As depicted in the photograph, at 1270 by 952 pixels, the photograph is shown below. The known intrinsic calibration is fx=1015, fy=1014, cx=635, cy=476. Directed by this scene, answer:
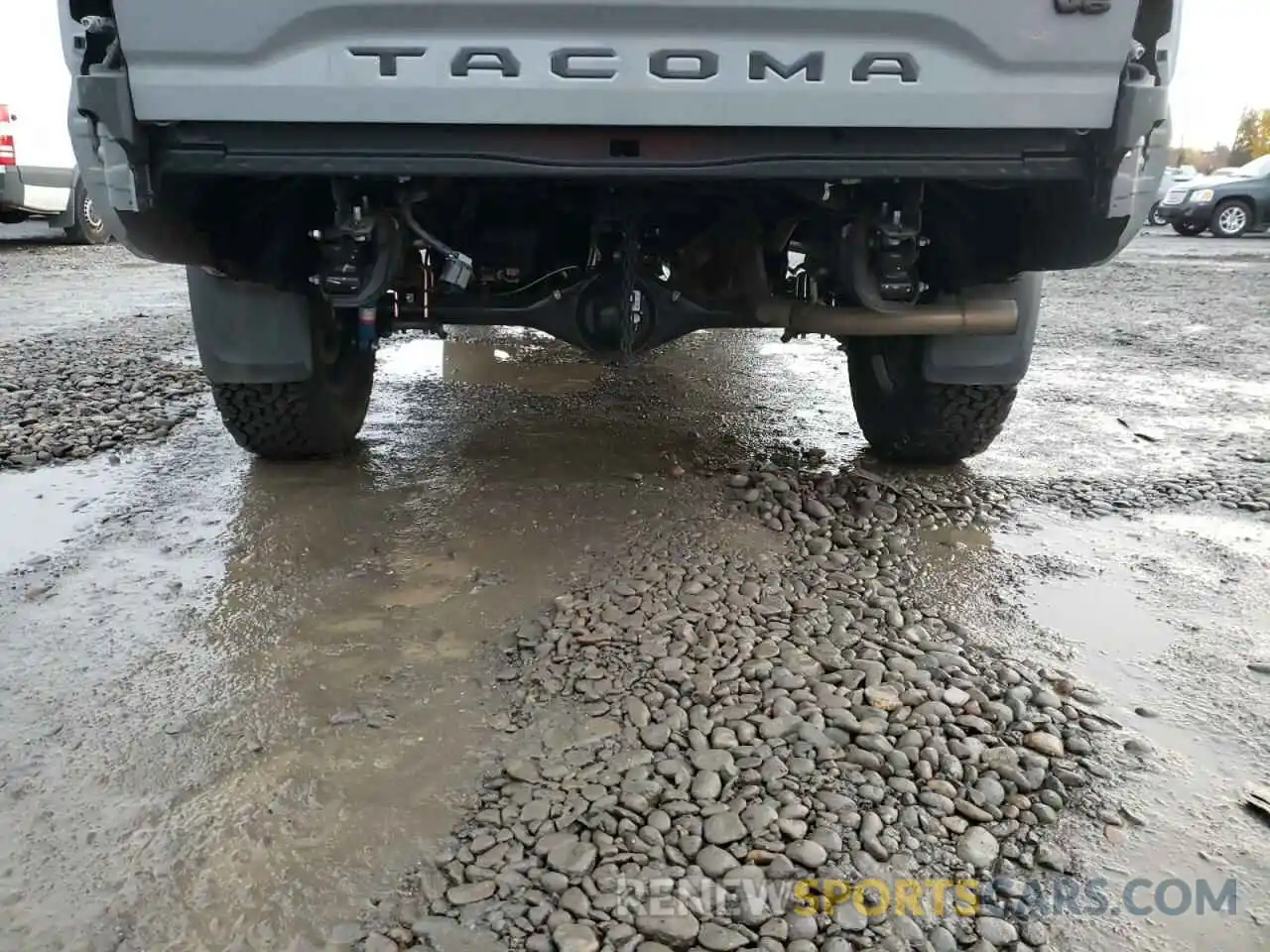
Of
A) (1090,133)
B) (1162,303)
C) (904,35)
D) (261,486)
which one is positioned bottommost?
(1162,303)

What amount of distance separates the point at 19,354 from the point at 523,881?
17.0 ft

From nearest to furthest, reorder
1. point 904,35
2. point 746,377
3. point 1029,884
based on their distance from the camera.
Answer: point 1029,884 < point 904,35 < point 746,377

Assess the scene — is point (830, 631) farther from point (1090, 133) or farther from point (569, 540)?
point (1090, 133)

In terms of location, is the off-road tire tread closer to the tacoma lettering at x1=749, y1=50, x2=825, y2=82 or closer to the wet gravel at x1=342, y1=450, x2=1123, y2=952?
the wet gravel at x1=342, y1=450, x2=1123, y2=952

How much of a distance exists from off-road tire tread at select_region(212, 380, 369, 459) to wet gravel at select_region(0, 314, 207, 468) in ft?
2.38

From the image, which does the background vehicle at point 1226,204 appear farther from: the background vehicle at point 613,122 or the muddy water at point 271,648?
the background vehicle at point 613,122

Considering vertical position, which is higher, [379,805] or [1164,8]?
[1164,8]

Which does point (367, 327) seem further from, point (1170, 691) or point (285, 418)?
point (1170, 691)

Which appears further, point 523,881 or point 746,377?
point 746,377

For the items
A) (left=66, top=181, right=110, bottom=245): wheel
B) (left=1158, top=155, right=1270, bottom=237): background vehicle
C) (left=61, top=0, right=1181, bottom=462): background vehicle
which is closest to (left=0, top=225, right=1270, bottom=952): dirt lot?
(left=61, top=0, right=1181, bottom=462): background vehicle

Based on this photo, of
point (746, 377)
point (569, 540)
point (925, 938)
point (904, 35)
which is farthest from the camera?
point (746, 377)

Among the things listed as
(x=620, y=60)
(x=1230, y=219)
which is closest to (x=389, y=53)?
(x=620, y=60)

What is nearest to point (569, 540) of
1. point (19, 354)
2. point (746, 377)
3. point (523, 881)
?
point (523, 881)

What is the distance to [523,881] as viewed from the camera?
5.11ft
